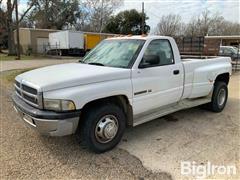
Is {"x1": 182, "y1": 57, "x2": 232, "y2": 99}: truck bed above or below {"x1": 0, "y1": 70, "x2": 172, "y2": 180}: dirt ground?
above

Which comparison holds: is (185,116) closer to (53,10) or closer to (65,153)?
(65,153)

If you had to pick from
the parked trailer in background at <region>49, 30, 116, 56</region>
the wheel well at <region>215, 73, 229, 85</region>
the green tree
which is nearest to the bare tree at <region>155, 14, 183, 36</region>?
the green tree

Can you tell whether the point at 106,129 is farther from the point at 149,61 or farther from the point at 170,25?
the point at 170,25

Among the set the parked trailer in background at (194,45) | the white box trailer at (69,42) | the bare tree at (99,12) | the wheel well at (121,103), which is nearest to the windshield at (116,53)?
the wheel well at (121,103)

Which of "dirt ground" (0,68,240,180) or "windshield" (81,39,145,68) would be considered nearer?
"dirt ground" (0,68,240,180)

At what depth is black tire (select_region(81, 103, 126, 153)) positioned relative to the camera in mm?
3643

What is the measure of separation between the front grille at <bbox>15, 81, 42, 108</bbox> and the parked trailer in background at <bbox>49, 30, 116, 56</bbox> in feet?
93.8

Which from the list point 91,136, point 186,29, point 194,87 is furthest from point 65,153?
point 186,29

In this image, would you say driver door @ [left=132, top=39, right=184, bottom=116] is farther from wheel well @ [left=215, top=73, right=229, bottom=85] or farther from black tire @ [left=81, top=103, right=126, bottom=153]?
wheel well @ [left=215, top=73, right=229, bottom=85]

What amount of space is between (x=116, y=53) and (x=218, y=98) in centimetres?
309

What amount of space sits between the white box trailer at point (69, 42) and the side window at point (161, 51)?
28167 mm

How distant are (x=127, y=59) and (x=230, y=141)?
2348 mm

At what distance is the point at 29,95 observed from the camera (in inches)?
143

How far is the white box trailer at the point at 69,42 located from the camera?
31750 millimetres
